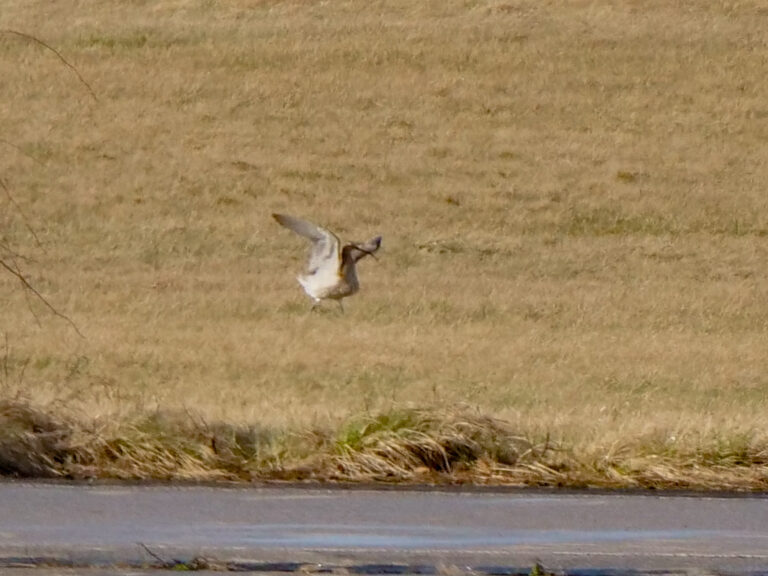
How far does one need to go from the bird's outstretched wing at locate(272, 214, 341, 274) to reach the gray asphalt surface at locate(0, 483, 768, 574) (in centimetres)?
457

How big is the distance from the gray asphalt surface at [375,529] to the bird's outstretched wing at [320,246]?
15.0 ft

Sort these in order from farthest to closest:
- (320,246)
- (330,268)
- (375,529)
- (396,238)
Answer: (396,238), (330,268), (320,246), (375,529)

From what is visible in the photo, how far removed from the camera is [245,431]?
930cm

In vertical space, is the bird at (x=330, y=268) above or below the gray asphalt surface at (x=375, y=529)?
above

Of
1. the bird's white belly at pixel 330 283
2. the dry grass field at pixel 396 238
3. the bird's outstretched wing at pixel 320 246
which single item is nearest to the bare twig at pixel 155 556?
the dry grass field at pixel 396 238

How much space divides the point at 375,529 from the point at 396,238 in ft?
78.1

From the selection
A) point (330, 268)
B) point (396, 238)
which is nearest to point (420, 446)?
point (330, 268)

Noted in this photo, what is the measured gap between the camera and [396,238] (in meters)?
31.0

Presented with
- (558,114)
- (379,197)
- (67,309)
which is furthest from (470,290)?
(558,114)

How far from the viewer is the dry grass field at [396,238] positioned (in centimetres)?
898

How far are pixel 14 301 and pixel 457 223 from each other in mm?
10388

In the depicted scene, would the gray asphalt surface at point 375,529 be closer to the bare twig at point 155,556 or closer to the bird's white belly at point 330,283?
the bare twig at point 155,556

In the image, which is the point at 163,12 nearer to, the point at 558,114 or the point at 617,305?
the point at 558,114

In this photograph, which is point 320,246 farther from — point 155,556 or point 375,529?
point 155,556
